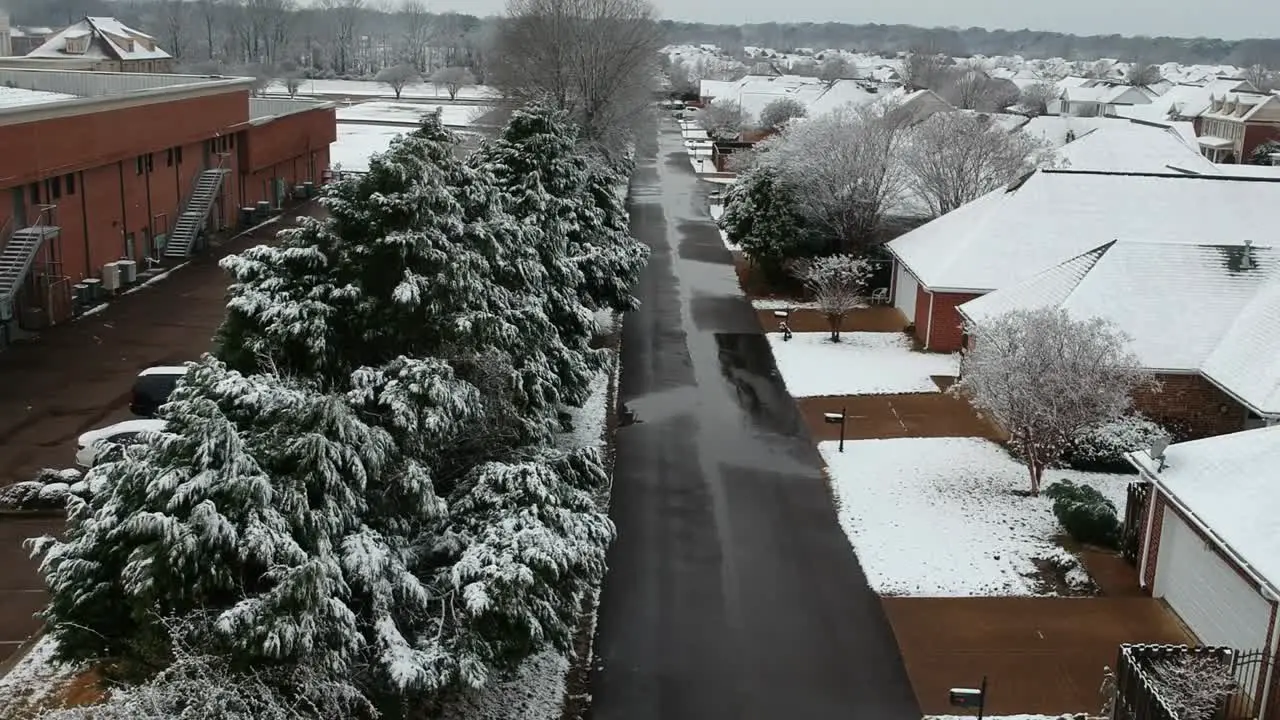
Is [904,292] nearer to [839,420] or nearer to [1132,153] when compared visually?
[839,420]

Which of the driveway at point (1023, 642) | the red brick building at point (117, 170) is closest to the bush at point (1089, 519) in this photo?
the driveway at point (1023, 642)

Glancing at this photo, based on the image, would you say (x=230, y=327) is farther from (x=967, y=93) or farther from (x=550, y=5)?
(x=967, y=93)

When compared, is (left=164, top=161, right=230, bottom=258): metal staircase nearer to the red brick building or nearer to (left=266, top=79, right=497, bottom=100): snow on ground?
the red brick building

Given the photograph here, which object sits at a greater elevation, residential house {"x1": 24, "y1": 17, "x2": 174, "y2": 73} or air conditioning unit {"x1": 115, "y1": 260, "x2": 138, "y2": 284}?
residential house {"x1": 24, "y1": 17, "x2": 174, "y2": 73}

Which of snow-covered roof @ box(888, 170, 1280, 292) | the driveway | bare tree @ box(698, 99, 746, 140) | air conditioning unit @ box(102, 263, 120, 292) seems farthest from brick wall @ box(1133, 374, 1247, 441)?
bare tree @ box(698, 99, 746, 140)

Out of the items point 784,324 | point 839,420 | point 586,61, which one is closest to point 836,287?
point 784,324

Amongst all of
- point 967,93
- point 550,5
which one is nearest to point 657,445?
point 550,5
